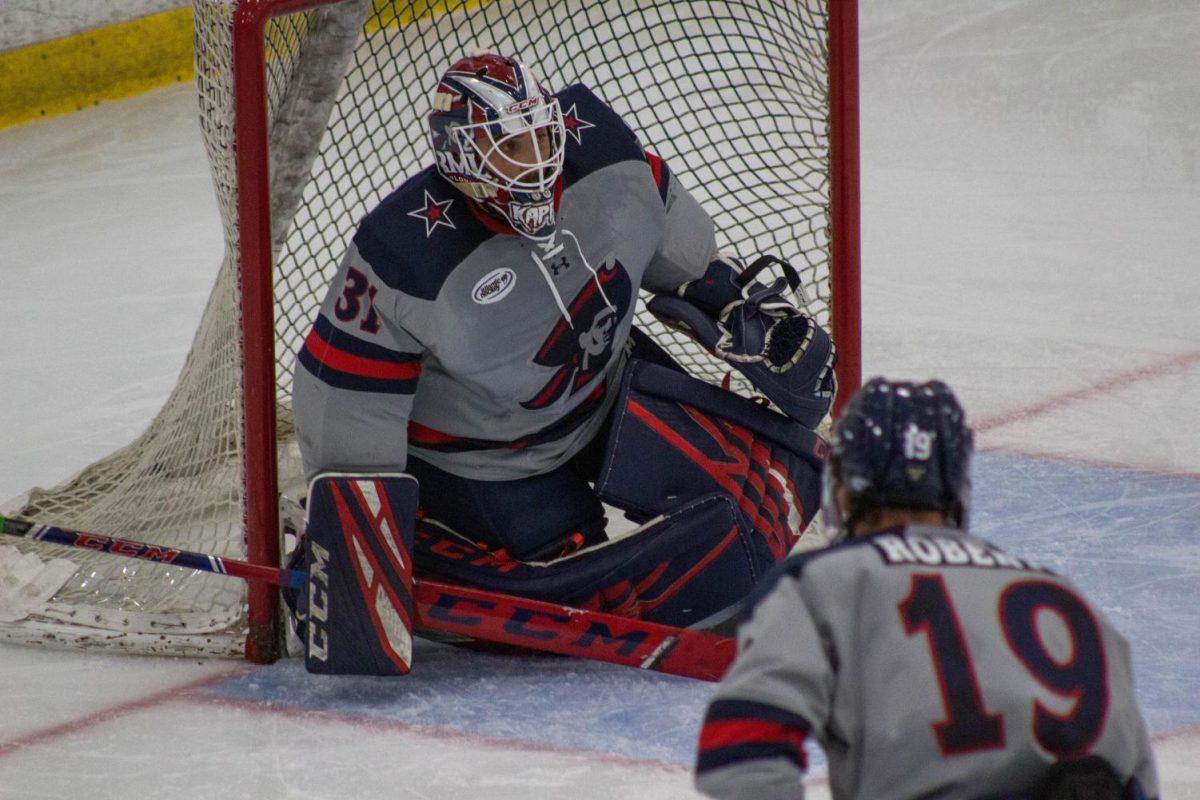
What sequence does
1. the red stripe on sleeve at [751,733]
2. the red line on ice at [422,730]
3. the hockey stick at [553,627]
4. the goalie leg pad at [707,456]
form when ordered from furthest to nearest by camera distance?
the goalie leg pad at [707,456] < the hockey stick at [553,627] < the red line on ice at [422,730] < the red stripe on sleeve at [751,733]

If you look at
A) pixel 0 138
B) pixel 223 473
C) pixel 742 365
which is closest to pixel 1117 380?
pixel 742 365

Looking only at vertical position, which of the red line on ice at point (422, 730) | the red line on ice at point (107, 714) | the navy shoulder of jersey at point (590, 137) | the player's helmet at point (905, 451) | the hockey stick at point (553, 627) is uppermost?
the navy shoulder of jersey at point (590, 137)

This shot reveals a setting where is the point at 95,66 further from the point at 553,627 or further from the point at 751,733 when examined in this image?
the point at 751,733

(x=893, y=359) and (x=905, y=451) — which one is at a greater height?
(x=905, y=451)

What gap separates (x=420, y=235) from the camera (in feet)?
8.15

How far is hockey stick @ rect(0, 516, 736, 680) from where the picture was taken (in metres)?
2.60

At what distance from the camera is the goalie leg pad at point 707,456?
2756 mm

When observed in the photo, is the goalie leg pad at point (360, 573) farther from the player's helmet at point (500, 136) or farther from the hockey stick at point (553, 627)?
the player's helmet at point (500, 136)

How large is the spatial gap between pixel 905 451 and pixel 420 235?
3.90 ft

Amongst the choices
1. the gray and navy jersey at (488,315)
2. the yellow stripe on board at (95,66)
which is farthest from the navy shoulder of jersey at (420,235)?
the yellow stripe on board at (95,66)

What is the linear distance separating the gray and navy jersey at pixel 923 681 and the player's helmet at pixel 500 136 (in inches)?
44.3

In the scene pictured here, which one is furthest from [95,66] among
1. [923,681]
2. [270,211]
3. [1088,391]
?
[923,681]

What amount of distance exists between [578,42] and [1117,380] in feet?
4.63

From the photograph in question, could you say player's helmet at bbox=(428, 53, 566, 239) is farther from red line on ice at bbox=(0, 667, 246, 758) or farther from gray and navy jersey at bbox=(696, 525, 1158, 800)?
gray and navy jersey at bbox=(696, 525, 1158, 800)
